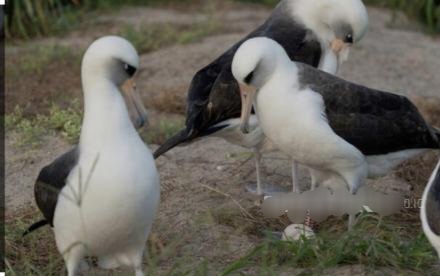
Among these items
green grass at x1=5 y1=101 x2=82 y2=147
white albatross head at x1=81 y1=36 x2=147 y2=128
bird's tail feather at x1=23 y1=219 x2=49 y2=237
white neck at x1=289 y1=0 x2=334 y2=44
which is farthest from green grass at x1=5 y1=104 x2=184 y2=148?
white albatross head at x1=81 y1=36 x2=147 y2=128

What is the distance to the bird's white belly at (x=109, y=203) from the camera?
4.71 m

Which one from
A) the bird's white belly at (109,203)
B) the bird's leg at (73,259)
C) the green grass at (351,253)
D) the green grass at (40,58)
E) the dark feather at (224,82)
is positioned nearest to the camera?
the bird's white belly at (109,203)

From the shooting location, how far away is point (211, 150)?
751cm

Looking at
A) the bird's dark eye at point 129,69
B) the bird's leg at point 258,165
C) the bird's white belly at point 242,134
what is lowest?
the bird's leg at point 258,165

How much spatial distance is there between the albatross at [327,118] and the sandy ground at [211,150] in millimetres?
571

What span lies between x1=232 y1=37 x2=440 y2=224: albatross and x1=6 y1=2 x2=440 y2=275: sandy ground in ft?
1.87

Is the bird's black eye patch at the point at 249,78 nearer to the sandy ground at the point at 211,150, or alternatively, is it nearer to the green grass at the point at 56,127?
the sandy ground at the point at 211,150

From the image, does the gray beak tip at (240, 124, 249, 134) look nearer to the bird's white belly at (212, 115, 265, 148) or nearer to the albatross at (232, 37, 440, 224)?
the albatross at (232, 37, 440, 224)

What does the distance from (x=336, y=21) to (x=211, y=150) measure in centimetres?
123

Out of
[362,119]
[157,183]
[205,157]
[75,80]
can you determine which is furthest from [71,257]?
[75,80]

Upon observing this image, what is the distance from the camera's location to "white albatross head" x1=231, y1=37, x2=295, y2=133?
5762mm

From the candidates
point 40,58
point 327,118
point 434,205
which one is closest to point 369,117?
point 327,118

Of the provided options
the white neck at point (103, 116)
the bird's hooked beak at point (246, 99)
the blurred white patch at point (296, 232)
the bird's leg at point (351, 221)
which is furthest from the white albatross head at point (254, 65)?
the white neck at point (103, 116)

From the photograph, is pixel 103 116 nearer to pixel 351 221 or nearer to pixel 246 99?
pixel 246 99
